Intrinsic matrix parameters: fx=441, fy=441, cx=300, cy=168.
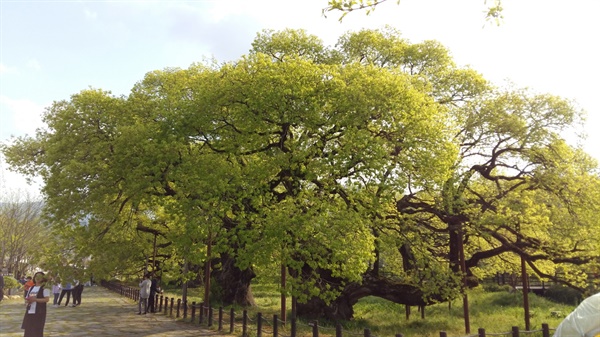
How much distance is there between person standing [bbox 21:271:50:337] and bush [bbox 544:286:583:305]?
30989mm

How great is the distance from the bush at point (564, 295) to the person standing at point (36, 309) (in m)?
31.0

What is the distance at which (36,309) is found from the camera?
975 cm

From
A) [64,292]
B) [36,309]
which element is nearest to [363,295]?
[36,309]

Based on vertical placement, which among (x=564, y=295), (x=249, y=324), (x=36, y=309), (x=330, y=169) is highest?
(x=330, y=169)

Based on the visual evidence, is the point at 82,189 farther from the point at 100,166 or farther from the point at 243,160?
the point at 243,160

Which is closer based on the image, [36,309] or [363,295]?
[36,309]

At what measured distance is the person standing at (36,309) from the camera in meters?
9.61

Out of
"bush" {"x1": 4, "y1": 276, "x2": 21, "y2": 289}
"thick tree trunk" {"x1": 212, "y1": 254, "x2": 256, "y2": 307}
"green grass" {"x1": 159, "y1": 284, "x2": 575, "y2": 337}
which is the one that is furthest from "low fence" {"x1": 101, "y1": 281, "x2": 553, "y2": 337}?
"bush" {"x1": 4, "y1": 276, "x2": 21, "y2": 289}

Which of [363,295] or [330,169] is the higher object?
[330,169]

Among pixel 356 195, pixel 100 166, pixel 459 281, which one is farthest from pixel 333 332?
pixel 100 166

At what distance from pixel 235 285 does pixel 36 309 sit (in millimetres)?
16178

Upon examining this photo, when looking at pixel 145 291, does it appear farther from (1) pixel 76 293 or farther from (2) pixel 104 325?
(1) pixel 76 293

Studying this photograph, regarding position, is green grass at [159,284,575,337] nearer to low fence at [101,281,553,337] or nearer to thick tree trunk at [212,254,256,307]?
low fence at [101,281,553,337]

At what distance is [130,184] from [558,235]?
1626 centimetres
